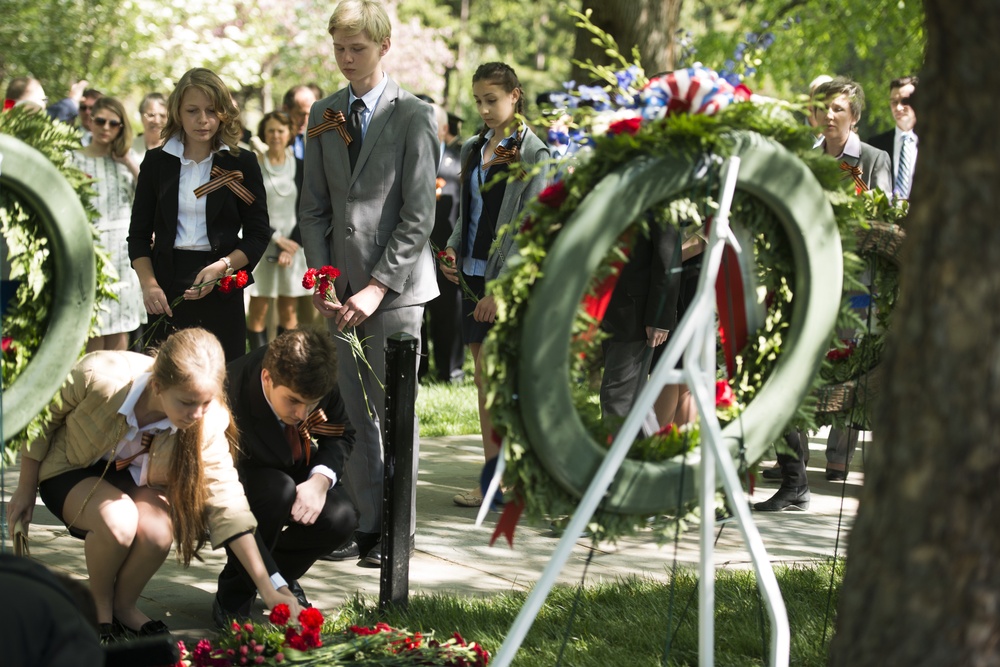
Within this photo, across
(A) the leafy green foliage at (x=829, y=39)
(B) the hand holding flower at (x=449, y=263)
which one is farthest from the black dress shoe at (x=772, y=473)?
(A) the leafy green foliage at (x=829, y=39)

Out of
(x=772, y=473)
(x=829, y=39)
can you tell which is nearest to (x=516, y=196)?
(x=772, y=473)

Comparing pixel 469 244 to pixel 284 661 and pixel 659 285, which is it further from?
pixel 284 661

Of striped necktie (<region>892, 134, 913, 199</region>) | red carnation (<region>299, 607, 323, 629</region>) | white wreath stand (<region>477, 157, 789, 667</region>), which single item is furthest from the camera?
striped necktie (<region>892, 134, 913, 199</region>)

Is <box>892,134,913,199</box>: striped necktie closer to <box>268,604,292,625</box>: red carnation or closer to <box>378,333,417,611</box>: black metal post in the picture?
<box>378,333,417,611</box>: black metal post

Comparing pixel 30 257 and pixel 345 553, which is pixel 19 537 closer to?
pixel 30 257

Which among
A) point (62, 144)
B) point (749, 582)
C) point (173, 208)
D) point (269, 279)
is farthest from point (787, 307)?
point (269, 279)

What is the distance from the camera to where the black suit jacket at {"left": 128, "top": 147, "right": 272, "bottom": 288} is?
5195mm

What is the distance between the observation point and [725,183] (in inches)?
118

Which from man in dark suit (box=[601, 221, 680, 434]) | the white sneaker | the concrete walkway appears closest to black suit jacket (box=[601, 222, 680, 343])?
man in dark suit (box=[601, 221, 680, 434])

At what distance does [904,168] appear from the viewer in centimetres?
708

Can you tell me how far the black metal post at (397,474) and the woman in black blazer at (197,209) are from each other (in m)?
1.29

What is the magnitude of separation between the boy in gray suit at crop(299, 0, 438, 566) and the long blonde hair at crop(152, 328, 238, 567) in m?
1.06

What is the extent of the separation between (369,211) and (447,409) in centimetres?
355

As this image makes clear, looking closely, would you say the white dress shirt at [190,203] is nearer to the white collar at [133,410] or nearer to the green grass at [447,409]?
the white collar at [133,410]
